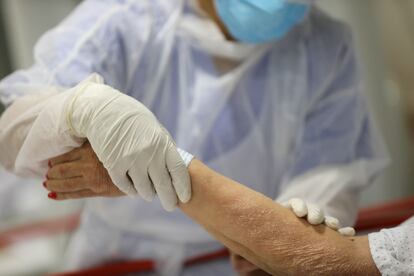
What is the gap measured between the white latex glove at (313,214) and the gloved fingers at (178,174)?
0.60ft

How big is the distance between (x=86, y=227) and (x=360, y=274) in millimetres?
733

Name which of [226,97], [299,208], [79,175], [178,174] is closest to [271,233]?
[299,208]

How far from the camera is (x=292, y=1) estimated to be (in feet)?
3.58

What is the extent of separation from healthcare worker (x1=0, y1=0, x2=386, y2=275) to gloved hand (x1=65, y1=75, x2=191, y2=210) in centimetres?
22

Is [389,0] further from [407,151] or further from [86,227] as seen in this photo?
[86,227]

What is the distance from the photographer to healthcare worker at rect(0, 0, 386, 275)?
43.6 inches

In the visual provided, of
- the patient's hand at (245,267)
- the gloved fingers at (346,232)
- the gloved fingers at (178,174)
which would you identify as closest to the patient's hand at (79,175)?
the gloved fingers at (178,174)

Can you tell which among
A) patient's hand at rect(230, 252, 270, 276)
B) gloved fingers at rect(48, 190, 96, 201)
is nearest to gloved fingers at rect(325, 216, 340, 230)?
patient's hand at rect(230, 252, 270, 276)

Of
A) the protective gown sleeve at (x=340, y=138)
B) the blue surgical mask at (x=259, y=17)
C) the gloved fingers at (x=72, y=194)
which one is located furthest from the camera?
the protective gown sleeve at (x=340, y=138)

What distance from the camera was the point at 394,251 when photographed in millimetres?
836

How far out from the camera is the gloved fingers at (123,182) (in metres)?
0.83

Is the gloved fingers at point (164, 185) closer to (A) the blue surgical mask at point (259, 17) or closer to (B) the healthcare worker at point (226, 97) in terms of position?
(B) the healthcare worker at point (226, 97)

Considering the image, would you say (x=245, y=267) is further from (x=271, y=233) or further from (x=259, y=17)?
(x=259, y=17)

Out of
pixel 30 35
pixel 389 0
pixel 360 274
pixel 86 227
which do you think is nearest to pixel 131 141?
pixel 360 274
